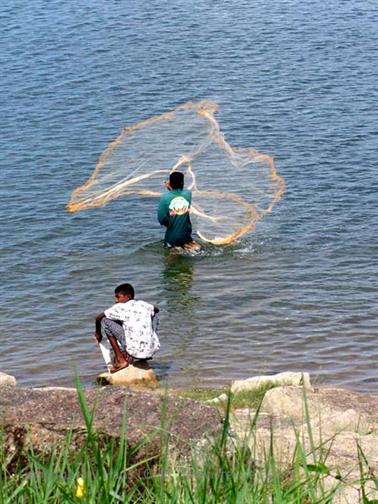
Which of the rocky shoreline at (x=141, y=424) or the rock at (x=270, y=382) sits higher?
the rocky shoreline at (x=141, y=424)

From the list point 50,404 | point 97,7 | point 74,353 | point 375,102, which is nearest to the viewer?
point 50,404

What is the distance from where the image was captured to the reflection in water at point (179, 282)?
1361 centimetres

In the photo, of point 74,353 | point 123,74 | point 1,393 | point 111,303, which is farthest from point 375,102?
point 1,393

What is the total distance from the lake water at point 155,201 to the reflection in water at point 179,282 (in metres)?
0.03

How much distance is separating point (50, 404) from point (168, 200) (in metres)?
8.76

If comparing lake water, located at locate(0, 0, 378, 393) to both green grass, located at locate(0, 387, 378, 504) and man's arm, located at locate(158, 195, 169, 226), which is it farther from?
green grass, located at locate(0, 387, 378, 504)

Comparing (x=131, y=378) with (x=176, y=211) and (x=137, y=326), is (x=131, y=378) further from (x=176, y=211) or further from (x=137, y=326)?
(x=176, y=211)

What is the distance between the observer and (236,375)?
11.3m

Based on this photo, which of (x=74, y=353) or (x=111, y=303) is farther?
(x=111, y=303)

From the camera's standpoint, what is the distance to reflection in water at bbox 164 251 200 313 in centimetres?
1361

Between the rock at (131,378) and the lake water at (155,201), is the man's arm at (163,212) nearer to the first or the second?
the lake water at (155,201)

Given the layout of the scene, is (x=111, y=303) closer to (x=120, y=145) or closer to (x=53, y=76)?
(x=120, y=145)

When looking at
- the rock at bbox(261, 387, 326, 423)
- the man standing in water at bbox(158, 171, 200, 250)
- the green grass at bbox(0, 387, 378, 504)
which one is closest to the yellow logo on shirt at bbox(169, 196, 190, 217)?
the man standing in water at bbox(158, 171, 200, 250)

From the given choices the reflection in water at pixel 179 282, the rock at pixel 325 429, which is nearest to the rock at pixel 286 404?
the rock at pixel 325 429
